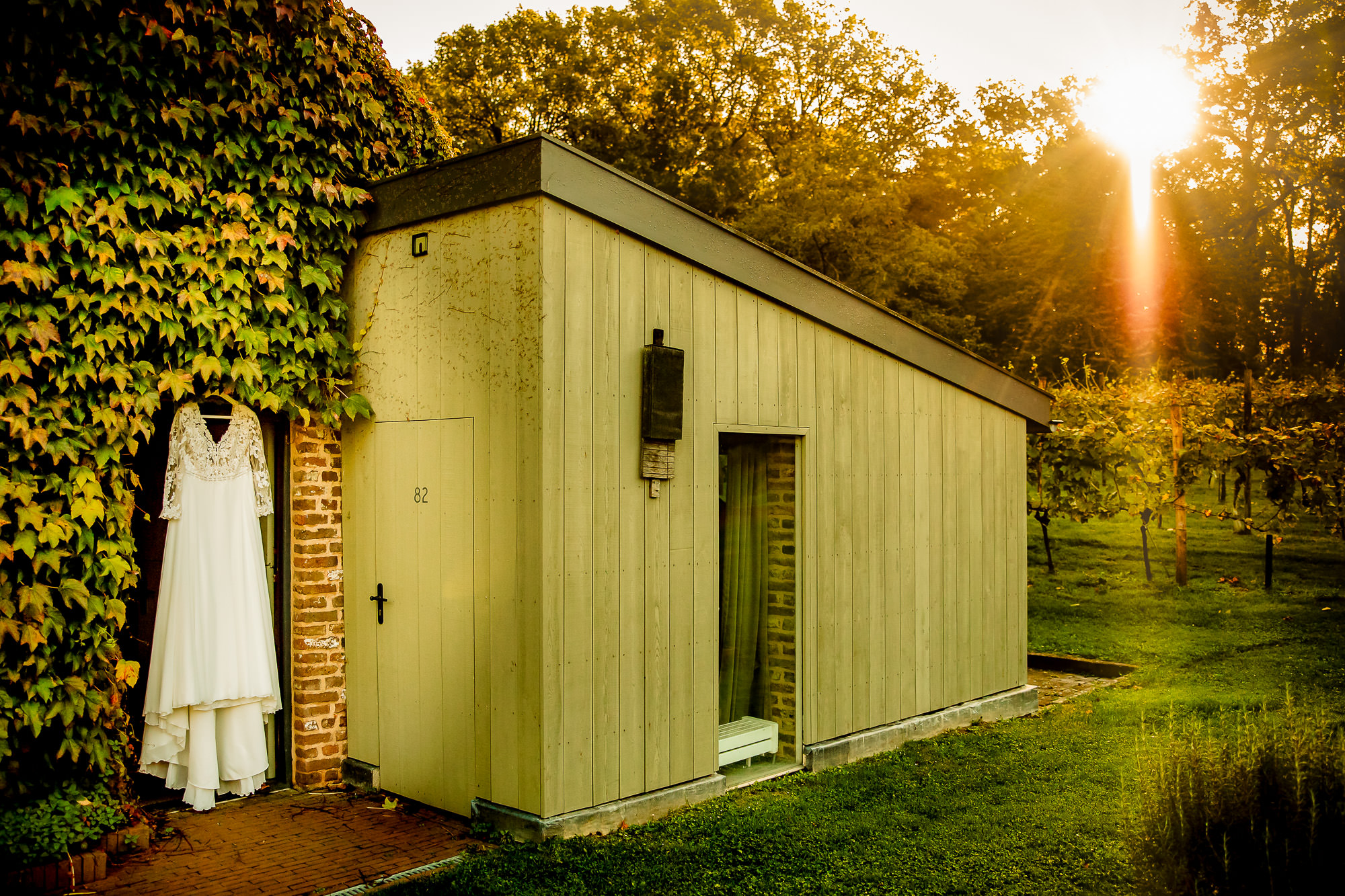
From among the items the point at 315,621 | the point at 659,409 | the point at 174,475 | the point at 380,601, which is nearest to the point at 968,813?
the point at 659,409

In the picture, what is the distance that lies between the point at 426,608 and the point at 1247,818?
12.6ft

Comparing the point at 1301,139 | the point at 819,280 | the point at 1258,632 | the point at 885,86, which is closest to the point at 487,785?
the point at 819,280

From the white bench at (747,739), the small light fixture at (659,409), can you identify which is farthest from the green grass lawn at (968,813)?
the small light fixture at (659,409)

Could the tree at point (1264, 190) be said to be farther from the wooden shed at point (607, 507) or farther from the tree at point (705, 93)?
the wooden shed at point (607, 507)

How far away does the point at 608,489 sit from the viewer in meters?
4.81

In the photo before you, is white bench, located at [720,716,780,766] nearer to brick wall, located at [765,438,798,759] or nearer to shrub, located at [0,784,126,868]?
brick wall, located at [765,438,798,759]

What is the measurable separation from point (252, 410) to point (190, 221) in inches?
41.2

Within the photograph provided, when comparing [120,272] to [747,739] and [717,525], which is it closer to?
[717,525]

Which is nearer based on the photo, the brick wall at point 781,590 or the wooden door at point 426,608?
the wooden door at point 426,608

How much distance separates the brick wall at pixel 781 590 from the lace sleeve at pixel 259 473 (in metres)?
3.00

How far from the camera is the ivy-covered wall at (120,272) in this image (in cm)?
432

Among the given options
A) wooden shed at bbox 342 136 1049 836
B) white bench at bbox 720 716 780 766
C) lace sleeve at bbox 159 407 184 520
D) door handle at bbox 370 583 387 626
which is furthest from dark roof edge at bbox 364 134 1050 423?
white bench at bbox 720 716 780 766

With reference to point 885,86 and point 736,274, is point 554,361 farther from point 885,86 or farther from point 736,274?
point 885,86

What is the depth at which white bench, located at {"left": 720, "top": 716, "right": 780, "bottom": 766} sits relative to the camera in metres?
5.54
